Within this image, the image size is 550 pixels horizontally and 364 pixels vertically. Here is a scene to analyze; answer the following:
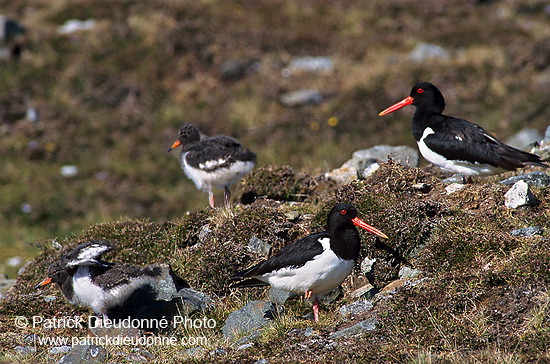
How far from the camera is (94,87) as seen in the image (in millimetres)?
23422

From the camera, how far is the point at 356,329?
8430 millimetres

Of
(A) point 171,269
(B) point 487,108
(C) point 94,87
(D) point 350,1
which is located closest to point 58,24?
(C) point 94,87

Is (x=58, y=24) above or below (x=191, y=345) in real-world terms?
below

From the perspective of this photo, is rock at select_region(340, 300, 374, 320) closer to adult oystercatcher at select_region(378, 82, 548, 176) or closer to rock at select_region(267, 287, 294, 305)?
rock at select_region(267, 287, 294, 305)

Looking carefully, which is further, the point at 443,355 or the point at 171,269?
the point at 171,269

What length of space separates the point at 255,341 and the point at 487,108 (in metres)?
16.5

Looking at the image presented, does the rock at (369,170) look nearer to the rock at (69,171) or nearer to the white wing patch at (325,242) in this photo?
the white wing patch at (325,242)

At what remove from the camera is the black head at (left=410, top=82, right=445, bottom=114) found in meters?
11.8

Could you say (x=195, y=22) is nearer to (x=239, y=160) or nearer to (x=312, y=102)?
(x=312, y=102)

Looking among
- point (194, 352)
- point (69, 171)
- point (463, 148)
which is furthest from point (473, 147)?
point (69, 171)

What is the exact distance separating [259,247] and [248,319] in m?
1.59

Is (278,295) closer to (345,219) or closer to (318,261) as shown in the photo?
(318,261)

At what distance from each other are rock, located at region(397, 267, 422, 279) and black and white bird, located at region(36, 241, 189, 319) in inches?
137

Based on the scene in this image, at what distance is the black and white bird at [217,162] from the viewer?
12.2m
